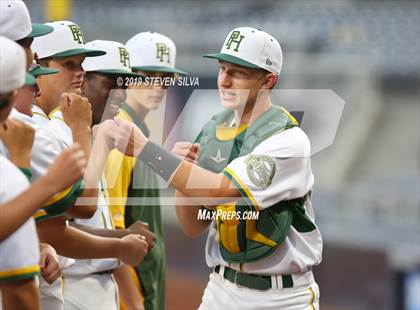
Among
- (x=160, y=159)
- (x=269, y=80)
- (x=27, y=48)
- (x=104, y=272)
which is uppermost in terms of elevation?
(x=27, y=48)

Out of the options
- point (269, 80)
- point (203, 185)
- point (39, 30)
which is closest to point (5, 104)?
point (39, 30)

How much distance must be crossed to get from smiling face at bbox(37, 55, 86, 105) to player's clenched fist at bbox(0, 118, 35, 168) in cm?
113

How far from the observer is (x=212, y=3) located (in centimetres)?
1723

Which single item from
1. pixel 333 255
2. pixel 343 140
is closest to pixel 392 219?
pixel 333 255

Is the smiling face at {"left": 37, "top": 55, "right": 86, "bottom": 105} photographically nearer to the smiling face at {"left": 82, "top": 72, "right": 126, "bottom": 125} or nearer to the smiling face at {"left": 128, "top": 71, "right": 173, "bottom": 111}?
the smiling face at {"left": 82, "top": 72, "right": 126, "bottom": 125}

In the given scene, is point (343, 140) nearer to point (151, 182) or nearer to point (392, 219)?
point (392, 219)

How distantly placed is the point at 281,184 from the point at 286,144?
0.56 feet

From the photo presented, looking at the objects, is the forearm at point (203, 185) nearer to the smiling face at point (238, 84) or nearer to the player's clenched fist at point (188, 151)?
the player's clenched fist at point (188, 151)

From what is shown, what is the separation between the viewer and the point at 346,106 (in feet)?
45.9

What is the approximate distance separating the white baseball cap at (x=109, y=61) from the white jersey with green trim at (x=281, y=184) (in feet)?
3.00

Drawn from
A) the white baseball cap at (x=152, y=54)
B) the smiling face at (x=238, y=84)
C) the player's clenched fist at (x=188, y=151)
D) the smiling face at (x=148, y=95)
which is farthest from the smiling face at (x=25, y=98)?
the white baseball cap at (x=152, y=54)

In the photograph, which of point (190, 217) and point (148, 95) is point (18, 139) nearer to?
point (190, 217)

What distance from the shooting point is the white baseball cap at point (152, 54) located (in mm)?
5309

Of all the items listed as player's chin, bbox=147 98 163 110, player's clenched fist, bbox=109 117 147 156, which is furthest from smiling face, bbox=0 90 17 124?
player's chin, bbox=147 98 163 110
